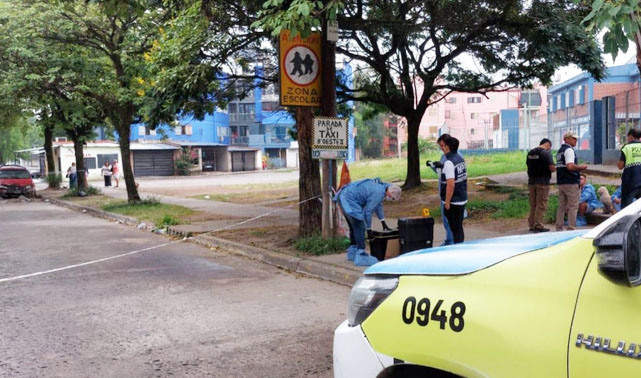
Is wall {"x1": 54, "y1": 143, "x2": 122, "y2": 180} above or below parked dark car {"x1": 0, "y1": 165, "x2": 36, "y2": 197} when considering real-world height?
above

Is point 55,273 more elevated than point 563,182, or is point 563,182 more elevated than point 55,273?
point 563,182

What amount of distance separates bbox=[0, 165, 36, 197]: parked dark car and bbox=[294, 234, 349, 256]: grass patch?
79.6 ft

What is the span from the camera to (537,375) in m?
1.87

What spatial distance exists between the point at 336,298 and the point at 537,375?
520 centimetres

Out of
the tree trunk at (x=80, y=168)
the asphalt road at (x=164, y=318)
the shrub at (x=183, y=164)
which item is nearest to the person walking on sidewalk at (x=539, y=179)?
the asphalt road at (x=164, y=318)

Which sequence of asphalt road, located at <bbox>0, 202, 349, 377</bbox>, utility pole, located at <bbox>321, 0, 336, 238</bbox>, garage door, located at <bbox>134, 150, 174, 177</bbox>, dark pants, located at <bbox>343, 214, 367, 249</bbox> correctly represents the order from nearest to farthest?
asphalt road, located at <bbox>0, 202, 349, 377</bbox>, dark pants, located at <bbox>343, 214, 367, 249</bbox>, utility pole, located at <bbox>321, 0, 336, 238</bbox>, garage door, located at <bbox>134, 150, 174, 177</bbox>

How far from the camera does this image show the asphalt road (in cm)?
474

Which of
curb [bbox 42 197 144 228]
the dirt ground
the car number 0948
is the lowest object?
curb [bbox 42 197 144 228]

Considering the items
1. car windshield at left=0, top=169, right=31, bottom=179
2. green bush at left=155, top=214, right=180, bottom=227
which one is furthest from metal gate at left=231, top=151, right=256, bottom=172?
green bush at left=155, top=214, right=180, bottom=227

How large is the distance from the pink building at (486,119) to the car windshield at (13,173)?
2184 cm

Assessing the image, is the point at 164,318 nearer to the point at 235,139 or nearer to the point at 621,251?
the point at 621,251

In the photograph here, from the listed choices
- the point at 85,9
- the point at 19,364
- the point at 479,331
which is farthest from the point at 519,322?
the point at 85,9

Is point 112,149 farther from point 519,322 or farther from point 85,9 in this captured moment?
point 519,322

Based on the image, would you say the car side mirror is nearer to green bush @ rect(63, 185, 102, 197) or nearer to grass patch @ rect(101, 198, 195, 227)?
grass patch @ rect(101, 198, 195, 227)
